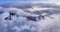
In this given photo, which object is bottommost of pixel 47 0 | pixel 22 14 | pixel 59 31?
pixel 59 31

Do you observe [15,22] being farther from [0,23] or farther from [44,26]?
[44,26]

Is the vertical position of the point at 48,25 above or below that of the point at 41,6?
below

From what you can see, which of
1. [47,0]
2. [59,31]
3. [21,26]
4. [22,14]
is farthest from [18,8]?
[59,31]

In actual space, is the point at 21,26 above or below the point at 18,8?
below

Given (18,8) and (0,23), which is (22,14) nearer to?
(18,8)

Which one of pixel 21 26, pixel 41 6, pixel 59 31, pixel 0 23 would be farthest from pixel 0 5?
pixel 59 31
